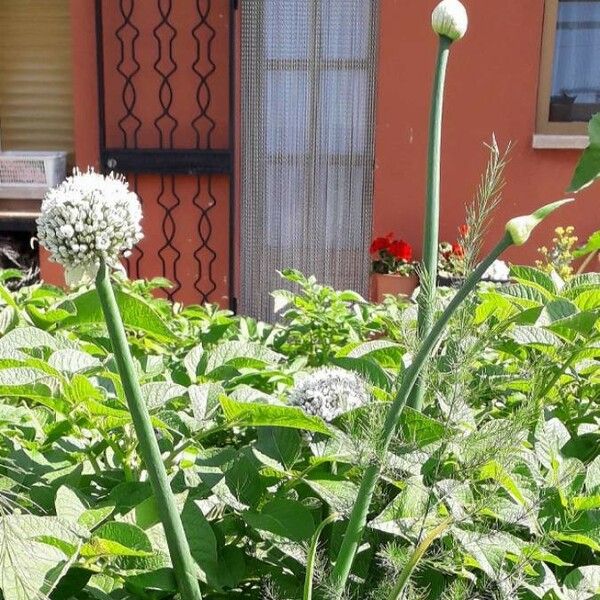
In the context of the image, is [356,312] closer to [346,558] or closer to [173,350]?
[173,350]

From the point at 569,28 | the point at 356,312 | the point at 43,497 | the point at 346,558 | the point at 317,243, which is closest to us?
the point at 346,558

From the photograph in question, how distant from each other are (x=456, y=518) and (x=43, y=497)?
450mm

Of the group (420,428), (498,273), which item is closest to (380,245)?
(498,273)

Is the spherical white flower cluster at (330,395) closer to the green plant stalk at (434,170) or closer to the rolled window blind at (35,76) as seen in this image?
the green plant stalk at (434,170)

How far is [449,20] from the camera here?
846mm

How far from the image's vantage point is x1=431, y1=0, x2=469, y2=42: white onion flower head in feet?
2.78

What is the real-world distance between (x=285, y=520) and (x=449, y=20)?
0.52 metres

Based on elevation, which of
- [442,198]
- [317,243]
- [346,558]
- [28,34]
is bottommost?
[317,243]

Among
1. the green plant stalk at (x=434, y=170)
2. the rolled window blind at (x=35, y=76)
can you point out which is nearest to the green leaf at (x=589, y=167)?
the green plant stalk at (x=434, y=170)

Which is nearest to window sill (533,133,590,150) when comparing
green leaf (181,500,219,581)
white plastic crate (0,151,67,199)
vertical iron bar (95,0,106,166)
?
vertical iron bar (95,0,106,166)

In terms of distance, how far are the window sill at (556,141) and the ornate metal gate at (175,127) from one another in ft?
6.43

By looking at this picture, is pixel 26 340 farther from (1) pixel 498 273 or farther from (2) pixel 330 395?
(1) pixel 498 273

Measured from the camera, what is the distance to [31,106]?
632cm

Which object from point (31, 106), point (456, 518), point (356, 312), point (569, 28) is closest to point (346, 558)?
point (456, 518)
